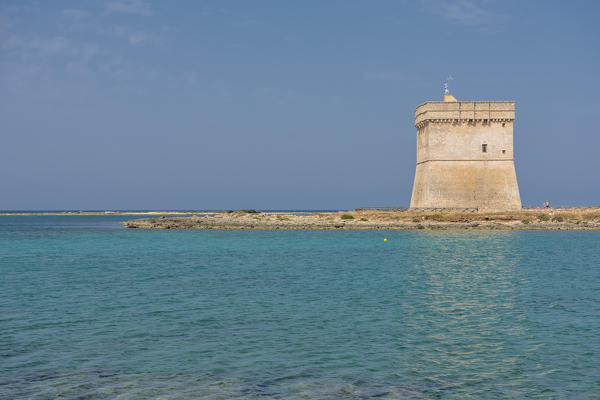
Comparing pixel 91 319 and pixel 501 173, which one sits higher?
pixel 501 173

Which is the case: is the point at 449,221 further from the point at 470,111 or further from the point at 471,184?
the point at 470,111

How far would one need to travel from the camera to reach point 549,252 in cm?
2922

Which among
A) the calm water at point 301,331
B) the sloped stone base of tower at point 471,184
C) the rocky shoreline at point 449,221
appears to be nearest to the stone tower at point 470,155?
the sloped stone base of tower at point 471,184

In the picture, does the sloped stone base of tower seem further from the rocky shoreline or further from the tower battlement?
the tower battlement

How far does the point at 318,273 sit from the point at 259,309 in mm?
7550

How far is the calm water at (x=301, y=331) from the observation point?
8.05 metres

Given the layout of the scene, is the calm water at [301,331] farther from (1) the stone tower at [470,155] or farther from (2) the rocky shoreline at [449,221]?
(1) the stone tower at [470,155]

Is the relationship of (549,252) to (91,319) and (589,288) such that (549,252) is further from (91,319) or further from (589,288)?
(91,319)

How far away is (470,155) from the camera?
4931 cm

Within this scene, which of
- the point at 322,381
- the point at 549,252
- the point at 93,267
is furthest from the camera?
the point at 549,252

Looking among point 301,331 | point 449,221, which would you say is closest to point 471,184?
point 449,221

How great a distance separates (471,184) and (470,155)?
7.92 ft

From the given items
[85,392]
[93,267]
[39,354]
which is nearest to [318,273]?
[93,267]

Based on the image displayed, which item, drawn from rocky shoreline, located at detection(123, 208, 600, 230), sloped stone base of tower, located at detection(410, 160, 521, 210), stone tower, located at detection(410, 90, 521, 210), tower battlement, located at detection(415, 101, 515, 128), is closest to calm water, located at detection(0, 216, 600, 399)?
rocky shoreline, located at detection(123, 208, 600, 230)
